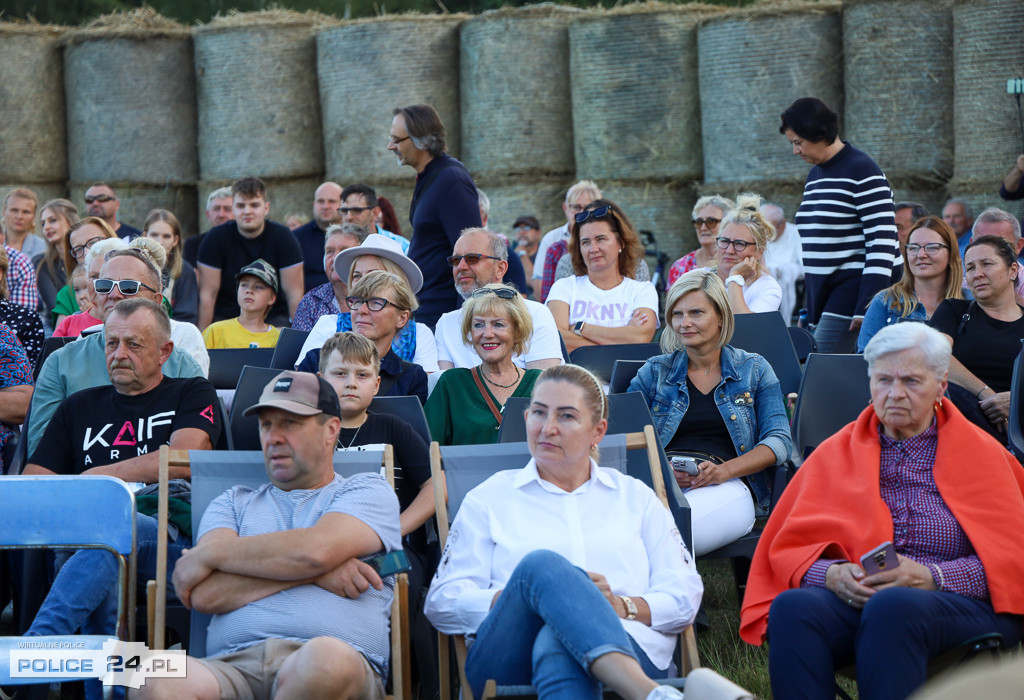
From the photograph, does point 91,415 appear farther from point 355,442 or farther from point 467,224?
point 467,224

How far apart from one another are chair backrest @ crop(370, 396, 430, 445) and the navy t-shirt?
3584mm

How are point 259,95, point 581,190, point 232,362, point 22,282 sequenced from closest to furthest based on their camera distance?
point 232,362 → point 22,282 → point 581,190 → point 259,95

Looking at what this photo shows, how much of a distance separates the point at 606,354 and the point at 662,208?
4.05 meters

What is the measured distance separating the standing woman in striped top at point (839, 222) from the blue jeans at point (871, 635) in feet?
10.3

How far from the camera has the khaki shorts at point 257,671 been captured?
328 cm

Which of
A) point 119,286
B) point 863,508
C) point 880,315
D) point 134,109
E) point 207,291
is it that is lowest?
point 863,508

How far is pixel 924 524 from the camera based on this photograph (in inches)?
145

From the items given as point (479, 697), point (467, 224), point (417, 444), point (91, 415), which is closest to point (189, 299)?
point (467, 224)

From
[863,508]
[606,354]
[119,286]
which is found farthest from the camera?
[606,354]

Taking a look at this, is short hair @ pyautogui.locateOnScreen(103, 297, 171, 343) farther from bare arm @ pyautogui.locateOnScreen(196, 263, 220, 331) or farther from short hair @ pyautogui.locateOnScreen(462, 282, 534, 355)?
bare arm @ pyautogui.locateOnScreen(196, 263, 220, 331)

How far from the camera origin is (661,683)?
126 inches

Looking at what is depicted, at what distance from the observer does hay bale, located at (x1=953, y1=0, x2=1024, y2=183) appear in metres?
7.73

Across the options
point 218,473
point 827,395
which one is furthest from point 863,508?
point 218,473

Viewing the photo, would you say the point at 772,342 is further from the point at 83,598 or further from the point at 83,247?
the point at 83,247
